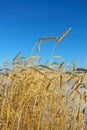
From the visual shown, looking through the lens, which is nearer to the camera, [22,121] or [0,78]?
[22,121]

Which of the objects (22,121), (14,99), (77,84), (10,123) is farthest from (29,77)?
(77,84)

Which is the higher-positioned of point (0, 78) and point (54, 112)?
point (0, 78)

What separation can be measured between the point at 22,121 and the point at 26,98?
0.37m

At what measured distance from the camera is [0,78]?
12.5 feet

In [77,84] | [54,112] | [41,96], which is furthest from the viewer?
[54,112]

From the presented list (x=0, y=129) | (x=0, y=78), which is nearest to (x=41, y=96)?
(x=0, y=129)

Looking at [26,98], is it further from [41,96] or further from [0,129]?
[0,129]

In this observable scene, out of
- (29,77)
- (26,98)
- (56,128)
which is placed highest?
(29,77)

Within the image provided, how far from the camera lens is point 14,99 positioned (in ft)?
9.80

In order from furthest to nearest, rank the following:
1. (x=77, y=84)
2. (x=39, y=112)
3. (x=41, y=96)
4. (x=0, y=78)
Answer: (x=0, y=78)
(x=41, y=96)
(x=39, y=112)
(x=77, y=84)

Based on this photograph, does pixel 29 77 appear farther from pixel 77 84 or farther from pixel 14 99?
pixel 77 84

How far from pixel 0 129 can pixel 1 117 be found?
17 centimetres

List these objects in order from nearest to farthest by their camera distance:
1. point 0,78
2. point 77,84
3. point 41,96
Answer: point 77,84 → point 41,96 → point 0,78

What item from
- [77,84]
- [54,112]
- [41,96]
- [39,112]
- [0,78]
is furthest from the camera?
[0,78]
